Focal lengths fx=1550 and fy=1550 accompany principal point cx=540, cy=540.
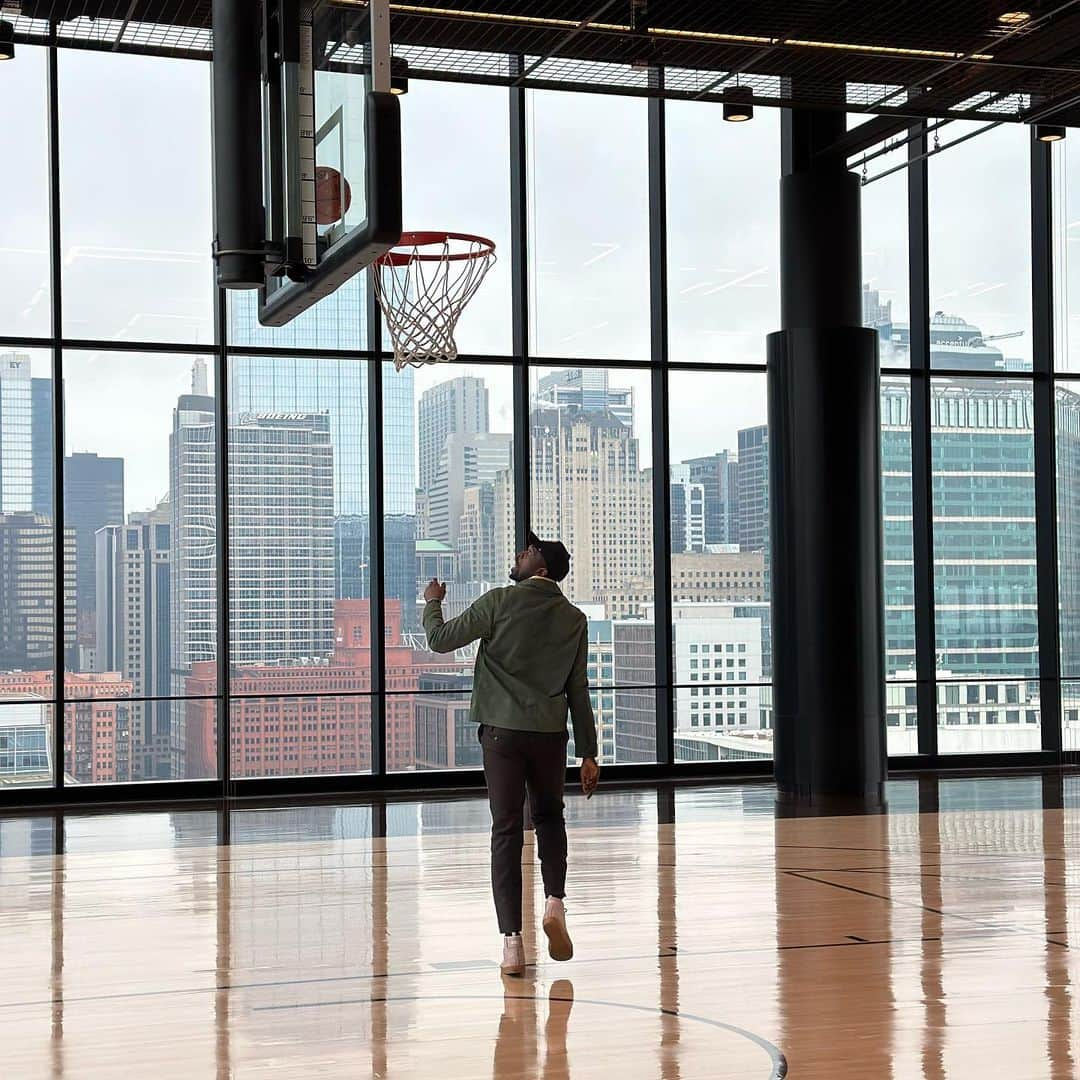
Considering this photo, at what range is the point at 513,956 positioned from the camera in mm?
5375

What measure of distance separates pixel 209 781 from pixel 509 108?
5.65m

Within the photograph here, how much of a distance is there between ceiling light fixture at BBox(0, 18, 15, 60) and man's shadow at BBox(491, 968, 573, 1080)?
5871 millimetres

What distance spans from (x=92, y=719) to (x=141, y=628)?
2.39 feet

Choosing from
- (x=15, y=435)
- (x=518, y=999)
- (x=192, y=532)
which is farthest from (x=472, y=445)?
(x=518, y=999)

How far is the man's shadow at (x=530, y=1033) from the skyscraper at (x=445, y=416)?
683cm

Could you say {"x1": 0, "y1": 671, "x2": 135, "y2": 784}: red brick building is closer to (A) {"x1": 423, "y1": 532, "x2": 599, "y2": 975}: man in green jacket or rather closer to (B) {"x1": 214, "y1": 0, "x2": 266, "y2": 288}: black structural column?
(A) {"x1": 423, "y1": 532, "x2": 599, "y2": 975}: man in green jacket

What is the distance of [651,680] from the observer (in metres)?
12.3

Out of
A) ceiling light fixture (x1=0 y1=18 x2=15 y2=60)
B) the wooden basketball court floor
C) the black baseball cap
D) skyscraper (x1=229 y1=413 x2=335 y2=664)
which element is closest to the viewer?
the wooden basketball court floor

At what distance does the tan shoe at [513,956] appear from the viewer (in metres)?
5.38

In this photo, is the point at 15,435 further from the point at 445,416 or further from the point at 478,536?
the point at 478,536

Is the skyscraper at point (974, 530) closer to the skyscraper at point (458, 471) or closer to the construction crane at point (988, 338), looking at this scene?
the construction crane at point (988, 338)

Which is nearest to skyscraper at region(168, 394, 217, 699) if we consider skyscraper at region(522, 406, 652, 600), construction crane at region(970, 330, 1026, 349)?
skyscraper at region(522, 406, 652, 600)

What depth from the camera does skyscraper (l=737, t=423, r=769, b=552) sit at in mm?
12633

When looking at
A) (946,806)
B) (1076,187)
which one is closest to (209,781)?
(946,806)
